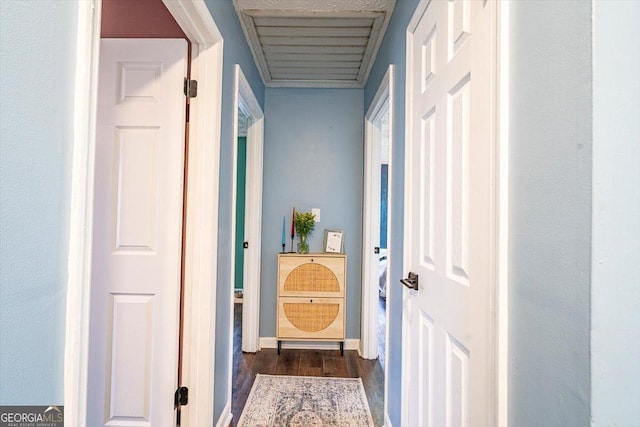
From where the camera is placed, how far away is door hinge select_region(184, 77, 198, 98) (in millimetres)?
1633

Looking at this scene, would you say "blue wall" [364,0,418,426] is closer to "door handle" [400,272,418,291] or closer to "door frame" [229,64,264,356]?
"door handle" [400,272,418,291]

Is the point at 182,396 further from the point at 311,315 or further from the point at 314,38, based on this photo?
A: the point at 314,38

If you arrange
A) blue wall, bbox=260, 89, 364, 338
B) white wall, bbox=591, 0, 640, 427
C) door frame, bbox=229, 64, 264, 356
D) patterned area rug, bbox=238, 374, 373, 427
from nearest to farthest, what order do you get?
white wall, bbox=591, 0, 640, 427 → patterned area rug, bbox=238, 374, 373, 427 → door frame, bbox=229, 64, 264, 356 → blue wall, bbox=260, 89, 364, 338

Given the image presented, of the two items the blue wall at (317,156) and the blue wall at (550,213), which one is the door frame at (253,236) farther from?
the blue wall at (550,213)

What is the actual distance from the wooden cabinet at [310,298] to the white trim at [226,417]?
97 centimetres

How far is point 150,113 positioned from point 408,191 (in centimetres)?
129

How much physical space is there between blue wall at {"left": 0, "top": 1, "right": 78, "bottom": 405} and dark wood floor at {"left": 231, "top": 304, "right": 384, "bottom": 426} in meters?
1.75

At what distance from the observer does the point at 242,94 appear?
2.41 meters

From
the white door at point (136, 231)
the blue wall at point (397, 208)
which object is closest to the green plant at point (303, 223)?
the blue wall at point (397, 208)

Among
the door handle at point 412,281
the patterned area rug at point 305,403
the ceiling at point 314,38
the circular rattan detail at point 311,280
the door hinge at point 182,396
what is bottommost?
the patterned area rug at point 305,403

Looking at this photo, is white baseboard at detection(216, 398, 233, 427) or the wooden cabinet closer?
white baseboard at detection(216, 398, 233, 427)

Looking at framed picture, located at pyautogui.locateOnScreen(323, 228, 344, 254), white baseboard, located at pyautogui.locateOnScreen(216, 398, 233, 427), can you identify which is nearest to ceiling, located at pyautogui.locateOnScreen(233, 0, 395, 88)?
framed picture, located at pyautogui.locateOnScreen(323, 228, 344, 254)

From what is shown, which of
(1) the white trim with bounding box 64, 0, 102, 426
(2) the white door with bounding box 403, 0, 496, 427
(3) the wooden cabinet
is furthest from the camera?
(3) the wooden cabinet

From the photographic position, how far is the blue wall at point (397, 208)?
1.72 m
